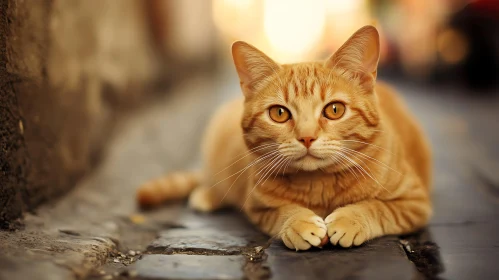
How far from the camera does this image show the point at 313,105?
7.41ft

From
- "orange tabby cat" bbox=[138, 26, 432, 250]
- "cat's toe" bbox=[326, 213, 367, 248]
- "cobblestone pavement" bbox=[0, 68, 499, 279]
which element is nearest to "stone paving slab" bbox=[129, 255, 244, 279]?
"cobblestone pavement" bbox=[0, 68, 499, 279]

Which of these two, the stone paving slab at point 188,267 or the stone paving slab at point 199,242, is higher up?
the stone paving slab at point 188,267

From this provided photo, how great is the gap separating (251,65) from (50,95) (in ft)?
3.56

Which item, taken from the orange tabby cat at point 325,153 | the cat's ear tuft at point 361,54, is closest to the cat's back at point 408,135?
the orange tabby cat at point 325,153

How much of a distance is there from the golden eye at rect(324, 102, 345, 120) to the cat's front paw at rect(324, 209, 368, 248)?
391mm

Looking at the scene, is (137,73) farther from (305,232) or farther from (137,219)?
(305,232)

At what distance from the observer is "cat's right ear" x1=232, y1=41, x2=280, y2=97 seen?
2457 millimetres

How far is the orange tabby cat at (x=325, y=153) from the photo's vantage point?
221cm

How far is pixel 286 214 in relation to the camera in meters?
2.36

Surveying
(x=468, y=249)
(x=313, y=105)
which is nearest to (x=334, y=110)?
(x=313, y=105)

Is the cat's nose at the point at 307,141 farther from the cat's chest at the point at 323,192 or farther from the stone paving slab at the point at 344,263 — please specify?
the stone paving slab at the point at 344,263

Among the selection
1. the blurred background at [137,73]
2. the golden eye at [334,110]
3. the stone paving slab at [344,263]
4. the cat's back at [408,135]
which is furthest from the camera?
the cat's back at [408,135]

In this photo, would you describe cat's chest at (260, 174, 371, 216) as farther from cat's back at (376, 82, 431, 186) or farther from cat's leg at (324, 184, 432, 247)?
cat's back at (376, 82, 431, 186)

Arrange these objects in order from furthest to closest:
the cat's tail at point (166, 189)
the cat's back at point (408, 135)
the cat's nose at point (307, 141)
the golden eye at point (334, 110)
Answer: the cat's tail at point (166, 189) → the cat's back at point (408, 135) → the golden eye at point (334, 110) → the cat's nose at point (307, 141)
